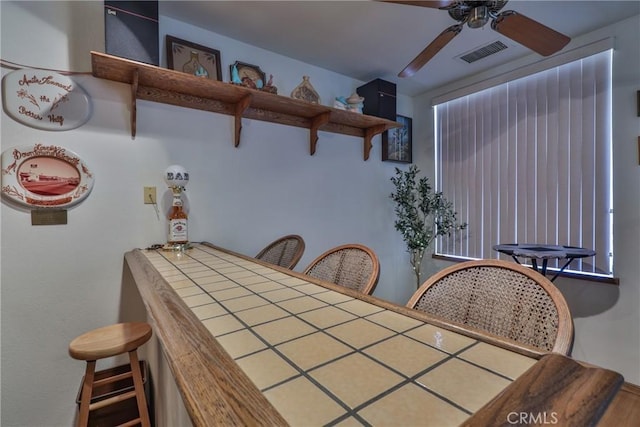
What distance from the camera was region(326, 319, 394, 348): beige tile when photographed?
1.82 feet

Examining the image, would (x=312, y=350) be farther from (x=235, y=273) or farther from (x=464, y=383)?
(x=235, y=273)

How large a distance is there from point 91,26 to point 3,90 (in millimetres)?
595

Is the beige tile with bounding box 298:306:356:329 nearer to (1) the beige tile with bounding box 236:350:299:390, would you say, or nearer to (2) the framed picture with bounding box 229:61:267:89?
(1) the beige tile with bounding box 236:350:299:390

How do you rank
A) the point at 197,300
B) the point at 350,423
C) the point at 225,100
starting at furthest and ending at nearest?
the point at 225,100, the point at 197,300, the point at 350,423

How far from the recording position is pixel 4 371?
146cm

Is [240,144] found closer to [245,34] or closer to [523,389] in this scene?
[245,34]

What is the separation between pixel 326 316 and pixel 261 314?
16 centimetres

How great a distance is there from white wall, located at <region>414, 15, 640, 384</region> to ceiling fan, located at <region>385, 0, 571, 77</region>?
2.77 feet

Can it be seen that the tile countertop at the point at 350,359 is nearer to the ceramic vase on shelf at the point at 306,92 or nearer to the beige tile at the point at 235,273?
the beige tile at the point at 235,273

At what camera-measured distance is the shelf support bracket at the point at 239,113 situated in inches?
78.4

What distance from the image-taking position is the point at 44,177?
60.9 inches

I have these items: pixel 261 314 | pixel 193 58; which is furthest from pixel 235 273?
pixel 193 58

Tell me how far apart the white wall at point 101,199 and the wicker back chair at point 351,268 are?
965 millimetres

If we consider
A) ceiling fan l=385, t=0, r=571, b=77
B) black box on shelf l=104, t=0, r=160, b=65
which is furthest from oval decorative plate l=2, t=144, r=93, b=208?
ceiling fan l=385, t=0, r=571, b=77
